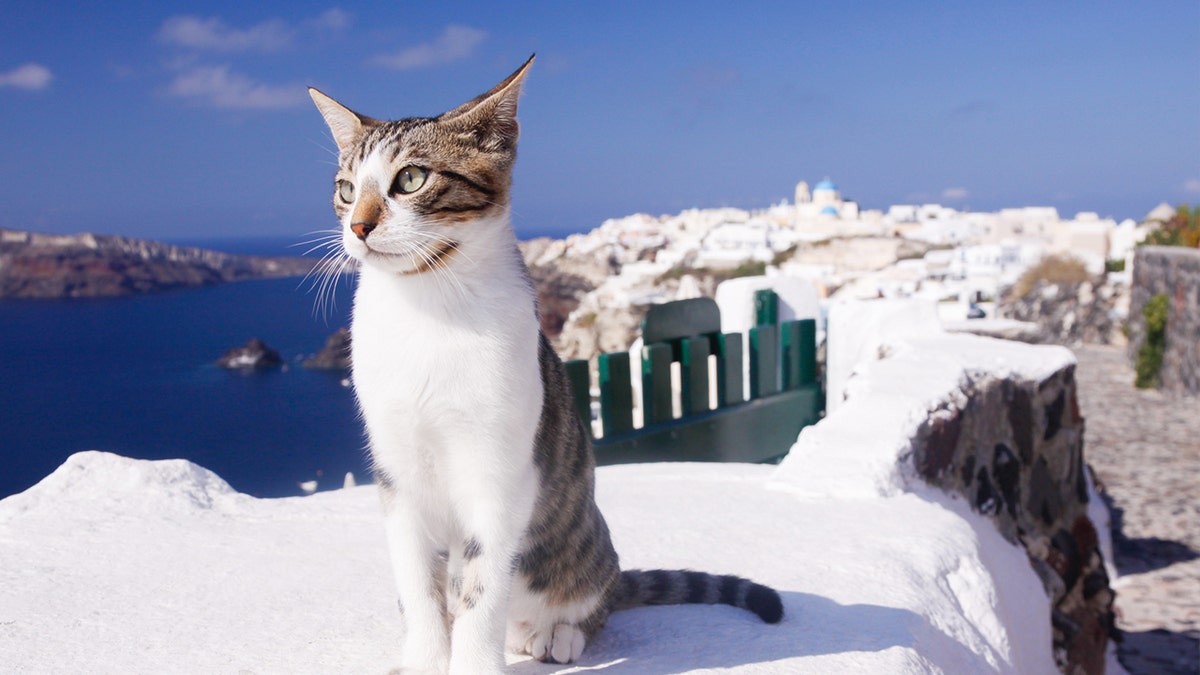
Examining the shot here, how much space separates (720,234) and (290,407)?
44.8 metres

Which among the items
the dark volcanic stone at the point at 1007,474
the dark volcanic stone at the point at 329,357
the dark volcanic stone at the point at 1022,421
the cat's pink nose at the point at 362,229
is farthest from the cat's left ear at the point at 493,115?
the dark volcanic stone at the point at 1022,421

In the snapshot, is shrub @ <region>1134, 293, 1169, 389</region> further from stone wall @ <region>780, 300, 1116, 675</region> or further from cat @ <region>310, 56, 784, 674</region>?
cat @ <region>310, 56, 784, 674</region>

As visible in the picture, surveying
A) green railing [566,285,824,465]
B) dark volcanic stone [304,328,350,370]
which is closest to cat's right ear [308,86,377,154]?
dark volcanic stone [304,328,350,370]

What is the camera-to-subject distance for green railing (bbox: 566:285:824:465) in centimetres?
393

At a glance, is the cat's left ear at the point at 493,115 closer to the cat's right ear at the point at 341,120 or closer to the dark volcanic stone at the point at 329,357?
the cat's right ear at the point at 341,120

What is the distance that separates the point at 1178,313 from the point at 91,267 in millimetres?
11500

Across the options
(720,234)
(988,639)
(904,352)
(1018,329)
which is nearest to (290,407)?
(988,639)

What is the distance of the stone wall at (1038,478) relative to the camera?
10.7 feet

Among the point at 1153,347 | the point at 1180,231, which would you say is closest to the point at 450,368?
the point at 1153,347

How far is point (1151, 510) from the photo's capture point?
7086 mm

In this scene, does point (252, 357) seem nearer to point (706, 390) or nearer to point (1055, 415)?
point (706, 390)

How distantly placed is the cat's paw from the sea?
126 centimetres

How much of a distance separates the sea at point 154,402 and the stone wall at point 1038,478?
208cm

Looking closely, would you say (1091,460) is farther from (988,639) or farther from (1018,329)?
(988,639)
